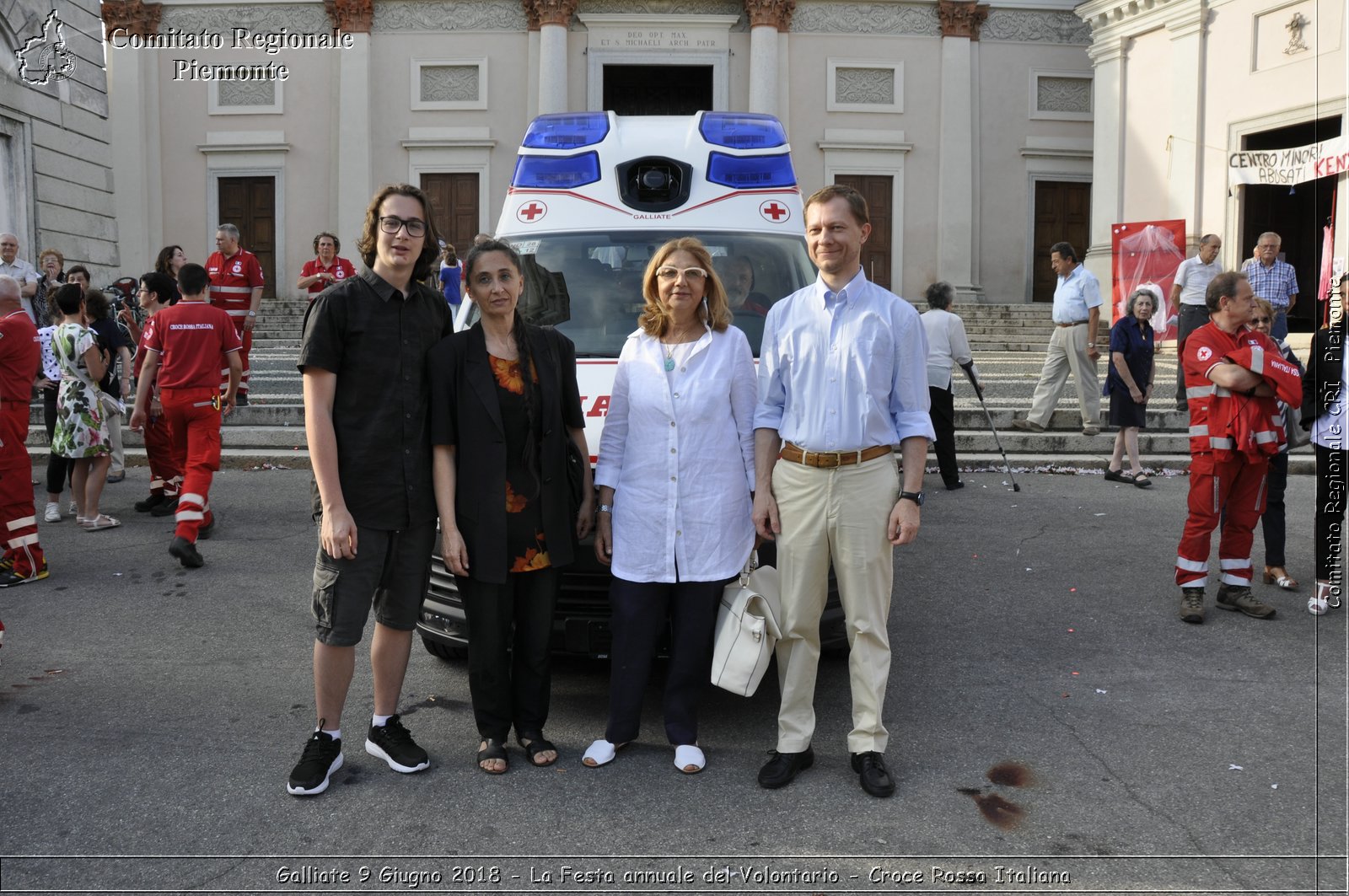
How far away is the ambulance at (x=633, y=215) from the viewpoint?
549cm

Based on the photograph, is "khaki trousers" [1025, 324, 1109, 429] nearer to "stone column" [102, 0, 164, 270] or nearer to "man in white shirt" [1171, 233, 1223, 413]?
"man in white shirt" [1171, 233, 1223, 413]

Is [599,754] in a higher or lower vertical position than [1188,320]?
lower

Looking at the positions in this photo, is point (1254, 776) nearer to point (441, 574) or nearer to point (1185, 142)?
point (441, 574)

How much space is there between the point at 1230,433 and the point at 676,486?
144 inches

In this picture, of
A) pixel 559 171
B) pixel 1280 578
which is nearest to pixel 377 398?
pixel 559 171

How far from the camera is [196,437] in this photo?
23.9 ft

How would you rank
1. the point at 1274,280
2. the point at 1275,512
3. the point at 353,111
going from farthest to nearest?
the point at 353,111 → the point at 1274,280 → the point at 1275,512

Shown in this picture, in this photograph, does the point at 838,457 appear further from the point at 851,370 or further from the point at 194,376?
the point at 194,376

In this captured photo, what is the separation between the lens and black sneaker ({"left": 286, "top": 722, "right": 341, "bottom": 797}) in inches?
148

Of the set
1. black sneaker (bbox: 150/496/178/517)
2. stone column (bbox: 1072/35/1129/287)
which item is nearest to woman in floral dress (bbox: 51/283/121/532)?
black sneaker (bbox: 150/496/178/517)

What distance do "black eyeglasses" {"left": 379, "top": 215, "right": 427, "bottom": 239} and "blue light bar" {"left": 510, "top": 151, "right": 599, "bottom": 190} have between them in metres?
2.24

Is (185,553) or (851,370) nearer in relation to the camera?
(851,370)

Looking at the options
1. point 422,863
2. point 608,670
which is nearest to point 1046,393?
point 608,670

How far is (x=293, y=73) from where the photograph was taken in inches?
950
